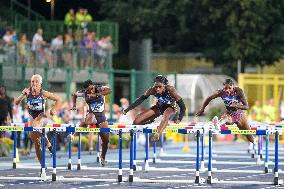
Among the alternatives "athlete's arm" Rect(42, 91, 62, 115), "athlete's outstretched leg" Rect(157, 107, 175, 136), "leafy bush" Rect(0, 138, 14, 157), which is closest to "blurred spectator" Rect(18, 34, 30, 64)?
"leafy bush" Rect(0, 138, 14, 157)

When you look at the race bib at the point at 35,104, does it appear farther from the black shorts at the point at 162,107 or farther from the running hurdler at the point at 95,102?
the black shorts at the point at 162,107

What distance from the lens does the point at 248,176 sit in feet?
101

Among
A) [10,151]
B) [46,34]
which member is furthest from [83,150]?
[46,34]

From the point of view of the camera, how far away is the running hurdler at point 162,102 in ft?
95.8

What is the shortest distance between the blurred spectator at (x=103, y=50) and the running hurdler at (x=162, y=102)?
741 inches

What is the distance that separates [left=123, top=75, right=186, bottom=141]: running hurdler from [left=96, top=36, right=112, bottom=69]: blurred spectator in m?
18.8

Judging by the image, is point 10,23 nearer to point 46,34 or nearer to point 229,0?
point 46,34

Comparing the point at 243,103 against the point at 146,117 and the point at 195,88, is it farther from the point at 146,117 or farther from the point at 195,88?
the point at 195,88

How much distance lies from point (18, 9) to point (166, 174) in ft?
86.9

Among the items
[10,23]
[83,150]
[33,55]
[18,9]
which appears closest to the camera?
[83,150]

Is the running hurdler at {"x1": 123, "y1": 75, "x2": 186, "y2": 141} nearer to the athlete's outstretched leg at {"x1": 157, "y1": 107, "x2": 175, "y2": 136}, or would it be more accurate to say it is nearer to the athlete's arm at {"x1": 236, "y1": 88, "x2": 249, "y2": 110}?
the athlete's outstretched leg at {"x1": 157, "y1": 107, "x2": 175, "y2": 136}

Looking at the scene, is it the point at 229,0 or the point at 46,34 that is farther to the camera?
the point at 229,0

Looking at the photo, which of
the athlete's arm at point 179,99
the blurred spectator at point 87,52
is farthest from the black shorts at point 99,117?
the blurred spectator at point 87,52

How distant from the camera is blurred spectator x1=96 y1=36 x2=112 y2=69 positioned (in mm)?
48938
